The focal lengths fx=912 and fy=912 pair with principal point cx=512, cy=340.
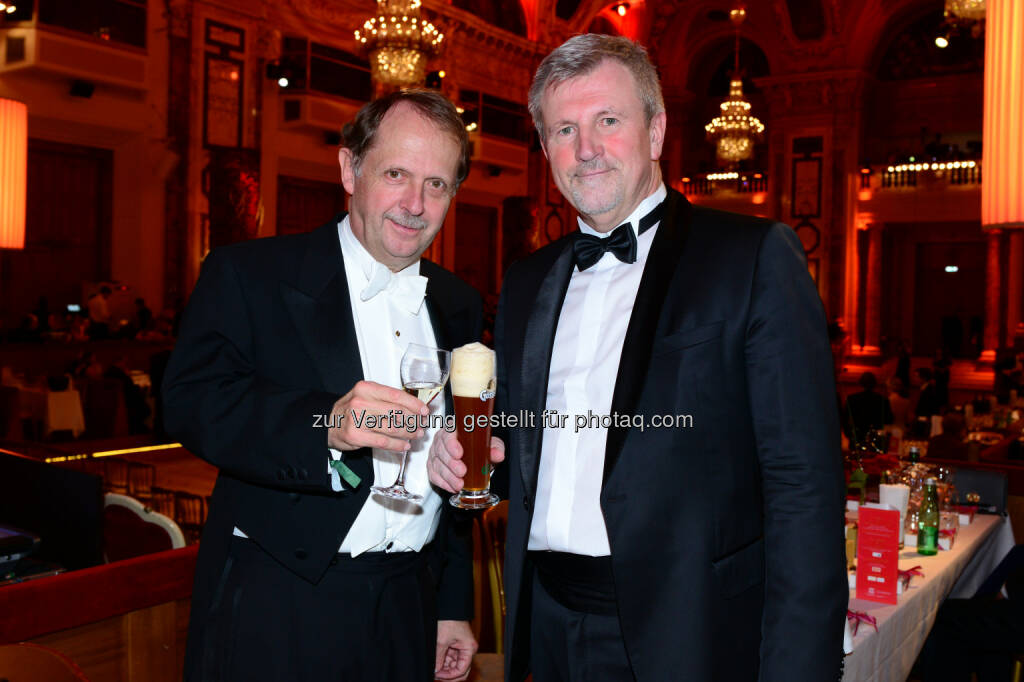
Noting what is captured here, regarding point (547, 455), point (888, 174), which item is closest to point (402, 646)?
point (547, 455)

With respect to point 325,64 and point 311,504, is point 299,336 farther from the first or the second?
point 325,64

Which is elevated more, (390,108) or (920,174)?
(920,174)

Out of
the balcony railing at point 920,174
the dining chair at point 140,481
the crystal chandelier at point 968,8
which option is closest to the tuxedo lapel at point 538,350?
the dining chair at point 140,481

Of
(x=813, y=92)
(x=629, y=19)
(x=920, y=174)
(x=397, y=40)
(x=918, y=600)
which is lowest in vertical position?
(x=918, y=600)

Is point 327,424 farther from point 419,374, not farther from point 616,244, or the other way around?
point 616,244

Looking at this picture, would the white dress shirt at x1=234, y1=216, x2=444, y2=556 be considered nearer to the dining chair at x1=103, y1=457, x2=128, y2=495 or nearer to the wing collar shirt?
the wing collar shirt

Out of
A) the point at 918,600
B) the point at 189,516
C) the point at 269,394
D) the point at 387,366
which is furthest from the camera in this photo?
the point at 189,516

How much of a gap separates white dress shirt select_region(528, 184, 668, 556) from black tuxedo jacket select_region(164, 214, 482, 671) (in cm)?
36

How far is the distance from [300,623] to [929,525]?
2418 millimetres

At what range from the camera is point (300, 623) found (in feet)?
5.64

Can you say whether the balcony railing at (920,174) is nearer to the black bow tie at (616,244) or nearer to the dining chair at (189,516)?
the dining chair at (189,516)

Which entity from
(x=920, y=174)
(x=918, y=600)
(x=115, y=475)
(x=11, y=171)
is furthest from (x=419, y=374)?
(x=920, y=174)

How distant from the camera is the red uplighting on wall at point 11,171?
4.53 m

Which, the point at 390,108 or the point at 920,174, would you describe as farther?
the point at 920,174
